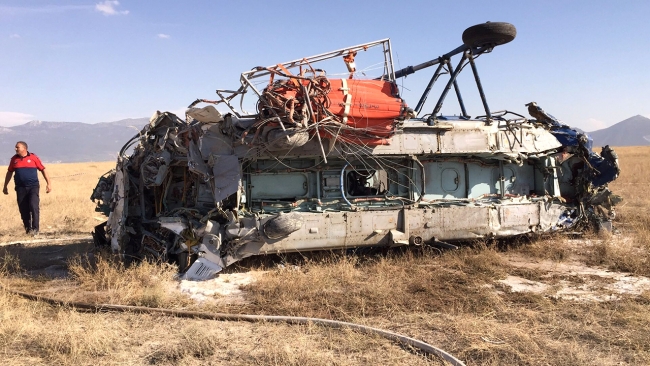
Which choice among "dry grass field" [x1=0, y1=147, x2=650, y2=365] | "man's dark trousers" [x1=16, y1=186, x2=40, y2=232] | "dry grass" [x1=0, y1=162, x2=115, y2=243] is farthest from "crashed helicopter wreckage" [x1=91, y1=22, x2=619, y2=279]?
"dry grass" [x1=0, y1=162, x2=115, y2=243]

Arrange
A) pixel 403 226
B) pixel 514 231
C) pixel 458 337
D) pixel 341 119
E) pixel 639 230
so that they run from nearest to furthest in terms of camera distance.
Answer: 1. pixel 458 337
2. pixel 341 119
3. pixel 403 226
4. pixel 514 231
5. pixel 639 230

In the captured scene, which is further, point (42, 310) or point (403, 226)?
point (403, 226)

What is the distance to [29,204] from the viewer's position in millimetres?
11562

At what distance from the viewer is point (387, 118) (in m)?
7.88

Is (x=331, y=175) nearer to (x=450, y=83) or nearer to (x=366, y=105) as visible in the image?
(x=366, y=105)

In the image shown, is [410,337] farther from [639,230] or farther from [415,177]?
[639,230]

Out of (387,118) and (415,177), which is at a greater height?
(387,118)

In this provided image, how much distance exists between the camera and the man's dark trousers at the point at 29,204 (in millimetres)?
11359

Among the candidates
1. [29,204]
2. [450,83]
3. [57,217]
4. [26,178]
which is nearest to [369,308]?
[450,83]

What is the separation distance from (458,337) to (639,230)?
24.0 feet

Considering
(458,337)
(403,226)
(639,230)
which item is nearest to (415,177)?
(403,226)

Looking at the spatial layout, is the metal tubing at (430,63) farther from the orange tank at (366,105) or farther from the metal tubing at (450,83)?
the orange tank at (366,105)

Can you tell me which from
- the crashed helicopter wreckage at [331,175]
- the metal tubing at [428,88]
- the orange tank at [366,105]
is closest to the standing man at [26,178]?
the crashed helicopter wreckage at [331,175]

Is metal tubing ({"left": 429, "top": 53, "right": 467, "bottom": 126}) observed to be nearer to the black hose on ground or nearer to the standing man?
the black hose on ground
